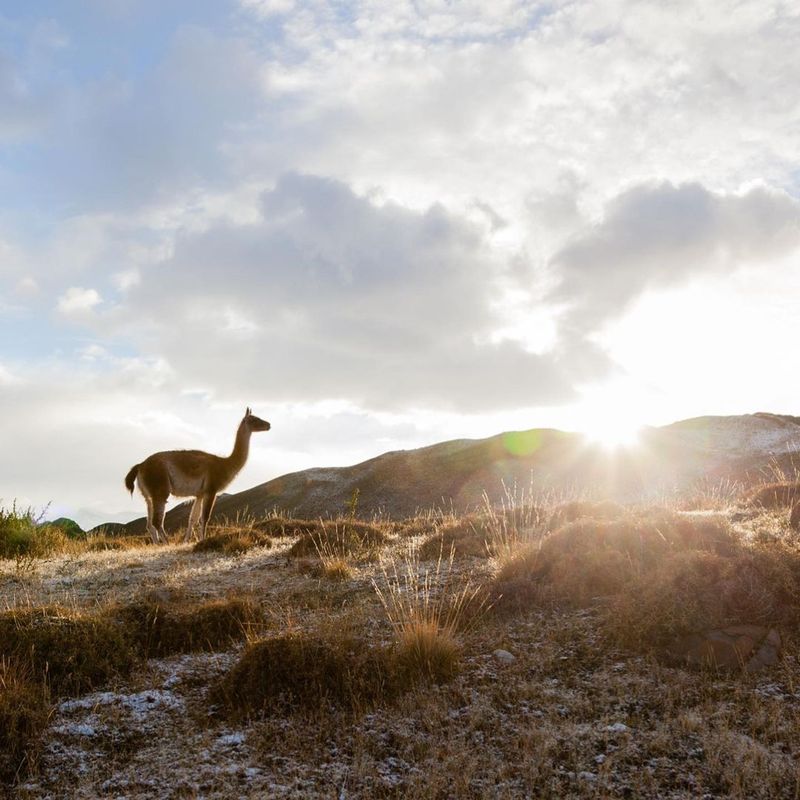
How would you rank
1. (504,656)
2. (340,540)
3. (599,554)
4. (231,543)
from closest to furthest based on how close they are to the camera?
(504,656)
(599,554)
(340,540)
(231,543)

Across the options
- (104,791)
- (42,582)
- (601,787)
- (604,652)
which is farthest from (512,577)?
(42,582)

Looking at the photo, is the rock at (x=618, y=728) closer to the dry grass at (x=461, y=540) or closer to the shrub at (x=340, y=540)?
the dry grass at (x=461, y=540)

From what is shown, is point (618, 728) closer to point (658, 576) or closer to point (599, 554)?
point (658, 576)

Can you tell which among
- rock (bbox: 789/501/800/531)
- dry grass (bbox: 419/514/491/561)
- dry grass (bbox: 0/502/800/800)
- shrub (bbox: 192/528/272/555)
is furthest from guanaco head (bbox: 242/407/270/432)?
rock (bbox: 789/501/800/531)

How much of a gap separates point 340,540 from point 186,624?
7184 millimetres

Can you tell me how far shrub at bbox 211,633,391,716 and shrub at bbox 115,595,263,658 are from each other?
1251mm

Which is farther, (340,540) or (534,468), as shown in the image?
(534,468)

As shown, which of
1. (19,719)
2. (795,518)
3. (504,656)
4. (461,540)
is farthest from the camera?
(461,540)

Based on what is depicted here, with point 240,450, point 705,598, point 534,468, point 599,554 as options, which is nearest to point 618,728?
point 705,598

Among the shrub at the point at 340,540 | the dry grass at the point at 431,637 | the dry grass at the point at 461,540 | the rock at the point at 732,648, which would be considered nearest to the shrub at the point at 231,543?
the shrub at the point at 340,540

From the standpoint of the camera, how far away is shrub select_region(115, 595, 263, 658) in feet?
27.0

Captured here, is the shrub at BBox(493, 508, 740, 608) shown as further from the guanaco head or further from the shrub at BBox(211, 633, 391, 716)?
the guanaco head

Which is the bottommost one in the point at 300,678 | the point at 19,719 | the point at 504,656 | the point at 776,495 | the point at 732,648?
the point at 732,648

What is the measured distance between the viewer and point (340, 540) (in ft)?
51.4
